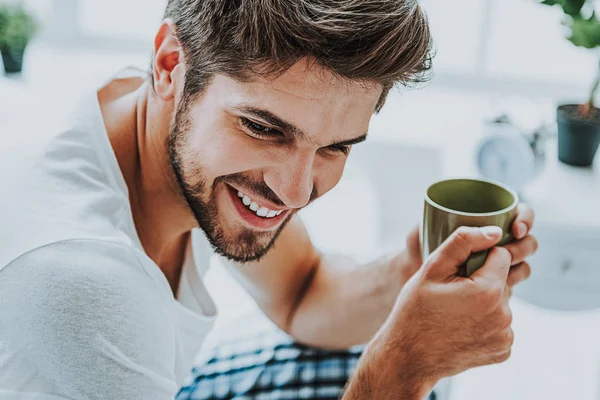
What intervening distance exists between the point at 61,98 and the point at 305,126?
376mm

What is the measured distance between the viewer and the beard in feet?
3.18

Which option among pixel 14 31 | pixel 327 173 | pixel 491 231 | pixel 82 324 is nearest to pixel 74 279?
pixel 82 324

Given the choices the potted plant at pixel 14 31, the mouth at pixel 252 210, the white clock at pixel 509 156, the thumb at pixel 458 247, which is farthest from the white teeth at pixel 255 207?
the potted plant at pixel 14 31

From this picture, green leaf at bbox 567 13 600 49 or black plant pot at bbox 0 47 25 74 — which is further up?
green leaf at bbox 567 13 600 49

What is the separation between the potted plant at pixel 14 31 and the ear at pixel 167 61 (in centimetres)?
140

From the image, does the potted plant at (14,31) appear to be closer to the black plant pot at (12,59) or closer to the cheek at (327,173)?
the black plant pot at (12,59)

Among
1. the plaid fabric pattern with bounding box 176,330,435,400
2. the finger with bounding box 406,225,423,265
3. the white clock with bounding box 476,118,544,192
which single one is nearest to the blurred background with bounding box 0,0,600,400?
the white clock with bounding box 476,118,544,192

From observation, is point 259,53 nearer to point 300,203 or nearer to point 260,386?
point 300,203

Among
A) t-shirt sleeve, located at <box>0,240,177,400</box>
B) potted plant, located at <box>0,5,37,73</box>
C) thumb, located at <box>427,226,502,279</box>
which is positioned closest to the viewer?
t-shirt sleeve, located at <box>0,240,177,400</box>

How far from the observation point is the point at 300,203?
949mm

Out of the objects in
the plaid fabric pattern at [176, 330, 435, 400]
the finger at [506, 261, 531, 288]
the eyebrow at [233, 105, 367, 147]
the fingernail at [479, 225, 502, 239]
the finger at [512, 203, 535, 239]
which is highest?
the eyebrow at [233, 105, 367, 147]

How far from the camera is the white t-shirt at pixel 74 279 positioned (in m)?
0.77

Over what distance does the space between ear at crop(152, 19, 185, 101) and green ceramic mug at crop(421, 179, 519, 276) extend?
357 millimetres

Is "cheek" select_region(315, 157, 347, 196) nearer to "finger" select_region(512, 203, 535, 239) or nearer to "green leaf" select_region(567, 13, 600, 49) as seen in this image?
"finger" select_region(512, 203, 535, 239)
